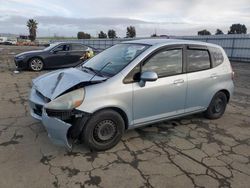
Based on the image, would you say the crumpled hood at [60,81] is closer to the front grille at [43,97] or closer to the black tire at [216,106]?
the front grille at [43,97]

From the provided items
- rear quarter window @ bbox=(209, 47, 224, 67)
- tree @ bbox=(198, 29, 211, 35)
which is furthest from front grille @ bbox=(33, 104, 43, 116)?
tree @ bbox=(198, 29, 211, 35)

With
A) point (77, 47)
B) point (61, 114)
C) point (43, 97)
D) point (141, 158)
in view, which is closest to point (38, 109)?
point (43, 97)

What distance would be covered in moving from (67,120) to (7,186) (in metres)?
1.09

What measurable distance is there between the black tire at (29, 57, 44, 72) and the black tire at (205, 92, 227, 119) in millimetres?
9087

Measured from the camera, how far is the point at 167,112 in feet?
15.5

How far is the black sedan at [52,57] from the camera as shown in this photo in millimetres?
12352

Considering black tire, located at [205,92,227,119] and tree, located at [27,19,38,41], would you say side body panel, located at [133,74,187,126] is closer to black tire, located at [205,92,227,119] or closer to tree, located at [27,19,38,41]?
black tire, located at [205,92,227,119]

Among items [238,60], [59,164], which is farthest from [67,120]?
[238,60]

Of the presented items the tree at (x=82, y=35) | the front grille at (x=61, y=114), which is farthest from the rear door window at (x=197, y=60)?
the tree at (x=82, y=35)

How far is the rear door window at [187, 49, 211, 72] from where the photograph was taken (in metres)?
4.98

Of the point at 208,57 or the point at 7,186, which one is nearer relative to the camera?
the point at 7,186

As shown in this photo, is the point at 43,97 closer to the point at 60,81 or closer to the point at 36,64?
the point at 60,81

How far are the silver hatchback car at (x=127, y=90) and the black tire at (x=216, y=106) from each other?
0.07 feet

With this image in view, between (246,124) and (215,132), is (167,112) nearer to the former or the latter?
(215,132)
